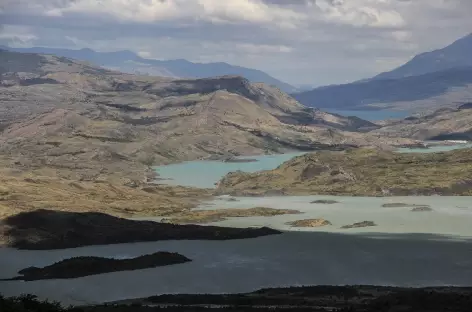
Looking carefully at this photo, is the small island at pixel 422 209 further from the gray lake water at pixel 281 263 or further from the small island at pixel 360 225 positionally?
the gray lake water at pixel 281 263

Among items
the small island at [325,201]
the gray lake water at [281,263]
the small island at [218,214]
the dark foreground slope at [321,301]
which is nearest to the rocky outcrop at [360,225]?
the gray lake water at [281,263]

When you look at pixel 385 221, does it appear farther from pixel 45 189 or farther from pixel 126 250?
pixel 45 189

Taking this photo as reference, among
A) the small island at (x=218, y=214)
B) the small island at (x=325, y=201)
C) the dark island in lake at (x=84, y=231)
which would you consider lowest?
the small island at (x=325, y=201)

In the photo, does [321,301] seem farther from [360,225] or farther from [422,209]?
[422,209]

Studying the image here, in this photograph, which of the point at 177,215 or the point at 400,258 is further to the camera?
the point at 177,215

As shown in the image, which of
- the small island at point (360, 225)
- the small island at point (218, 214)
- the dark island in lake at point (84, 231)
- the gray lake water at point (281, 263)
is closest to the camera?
the gray lake water at point (281, 263)

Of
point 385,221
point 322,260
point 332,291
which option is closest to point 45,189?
point 385,221

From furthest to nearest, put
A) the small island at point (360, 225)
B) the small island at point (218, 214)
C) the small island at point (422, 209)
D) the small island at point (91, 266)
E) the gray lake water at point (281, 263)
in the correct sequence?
the small island at point (422, 209) → the small island at point (218, 214) → the small island at point (360, 225) → the small island at point (91, 266) → the gray lake water at point (281, 263)

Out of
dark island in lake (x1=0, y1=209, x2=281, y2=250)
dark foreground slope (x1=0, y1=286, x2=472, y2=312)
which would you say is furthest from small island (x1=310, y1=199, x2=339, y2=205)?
dark foreground slope (x1=0, y1=286, x2=472, y2=312)
